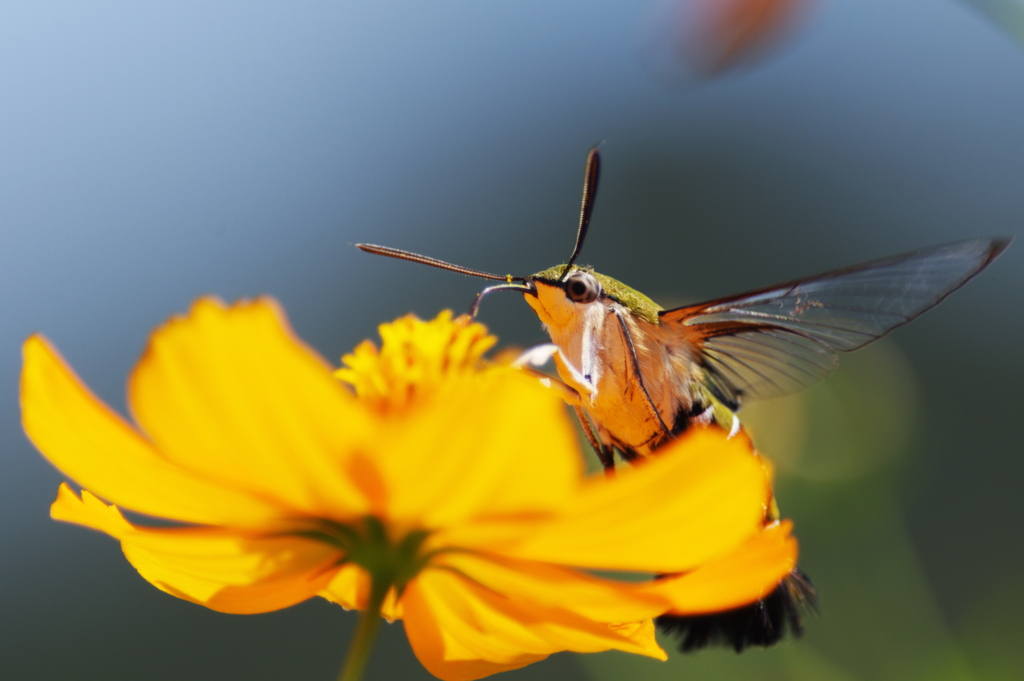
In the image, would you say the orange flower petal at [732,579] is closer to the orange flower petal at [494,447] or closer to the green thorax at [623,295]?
the orange flower petal at [494,447]

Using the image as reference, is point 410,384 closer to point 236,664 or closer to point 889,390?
point 889,390

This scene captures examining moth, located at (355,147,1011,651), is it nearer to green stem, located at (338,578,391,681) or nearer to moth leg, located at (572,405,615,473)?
moth leg, located at (572,405,615,473)

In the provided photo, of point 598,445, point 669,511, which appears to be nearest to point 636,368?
point 598,445

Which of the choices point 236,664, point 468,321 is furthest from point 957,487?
point 468,321

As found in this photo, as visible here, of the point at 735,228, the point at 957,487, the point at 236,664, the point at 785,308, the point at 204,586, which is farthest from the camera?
the point at 735,228

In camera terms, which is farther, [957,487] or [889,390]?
[957,487]

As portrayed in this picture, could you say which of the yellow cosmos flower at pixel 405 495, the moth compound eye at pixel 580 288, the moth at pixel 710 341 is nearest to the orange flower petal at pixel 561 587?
the yellow cosmos flower at pixel 405 495
